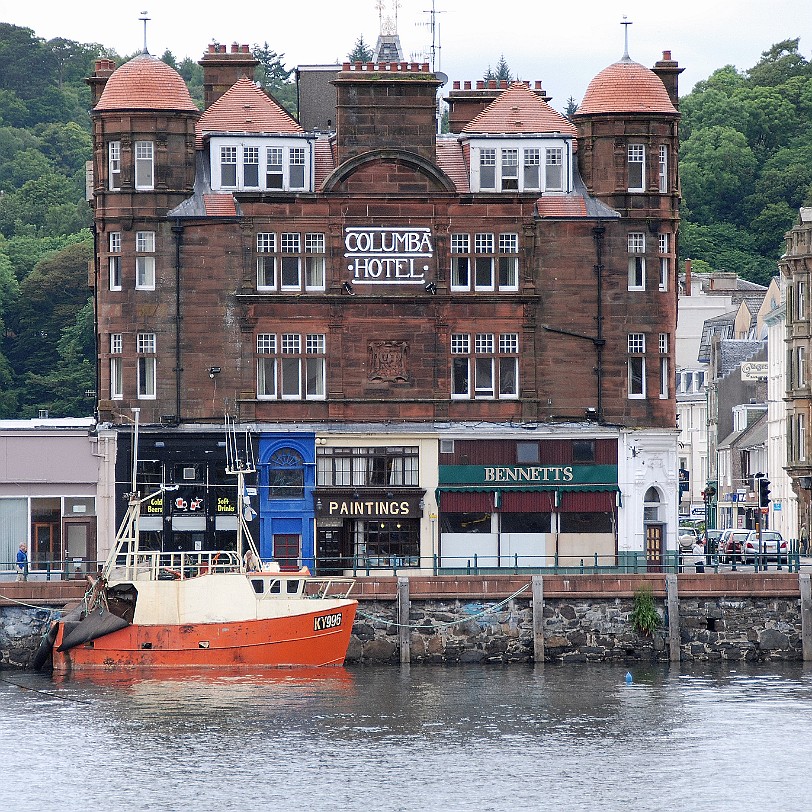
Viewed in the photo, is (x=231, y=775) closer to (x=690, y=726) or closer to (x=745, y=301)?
(x=690, y=726)

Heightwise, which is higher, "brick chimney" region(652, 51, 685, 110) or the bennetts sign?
"brick chimney" region(652, 51, 685, 110)

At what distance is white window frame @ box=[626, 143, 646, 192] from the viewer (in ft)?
282

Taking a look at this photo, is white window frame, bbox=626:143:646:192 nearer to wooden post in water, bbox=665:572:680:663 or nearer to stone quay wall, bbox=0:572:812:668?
stone quay wall, bbox=0:572:812:668

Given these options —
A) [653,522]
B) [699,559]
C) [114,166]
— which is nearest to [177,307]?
[114,166]

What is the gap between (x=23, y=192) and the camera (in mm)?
187375

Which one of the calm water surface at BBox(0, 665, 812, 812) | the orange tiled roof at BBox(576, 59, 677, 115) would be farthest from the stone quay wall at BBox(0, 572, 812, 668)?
the orange tiled roof at BBox(576, 59, 677, 115)

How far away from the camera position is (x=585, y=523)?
276ft

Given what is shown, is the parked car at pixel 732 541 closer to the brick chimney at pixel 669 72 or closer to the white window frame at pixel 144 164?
the brick chimney at pixel 669 72

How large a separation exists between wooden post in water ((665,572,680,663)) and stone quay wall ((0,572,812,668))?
3cm

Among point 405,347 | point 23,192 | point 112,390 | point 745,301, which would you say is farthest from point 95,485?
point 23,192

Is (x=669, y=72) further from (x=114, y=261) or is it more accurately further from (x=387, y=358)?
(x=114, y=261)

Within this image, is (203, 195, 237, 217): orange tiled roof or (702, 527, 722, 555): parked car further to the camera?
(702, 527, 722, 555): parked car

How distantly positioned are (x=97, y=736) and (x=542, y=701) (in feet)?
44.9

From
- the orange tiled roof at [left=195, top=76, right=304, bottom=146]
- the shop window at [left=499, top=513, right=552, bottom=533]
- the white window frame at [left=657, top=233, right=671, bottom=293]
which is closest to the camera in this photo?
the shop window at [left=499, top=513, right=552, bottom=533]
